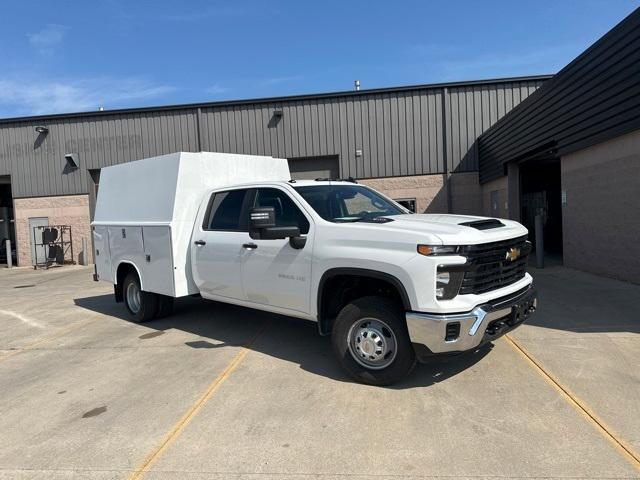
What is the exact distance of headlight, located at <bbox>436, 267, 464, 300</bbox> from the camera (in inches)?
152

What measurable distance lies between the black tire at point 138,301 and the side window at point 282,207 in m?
2.86

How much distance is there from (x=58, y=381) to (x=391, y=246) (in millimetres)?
3747

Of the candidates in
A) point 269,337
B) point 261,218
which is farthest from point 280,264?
point 269,337

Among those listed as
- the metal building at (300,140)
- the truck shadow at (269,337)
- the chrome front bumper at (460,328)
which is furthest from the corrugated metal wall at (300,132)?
the chrome front bumper at (460,328)

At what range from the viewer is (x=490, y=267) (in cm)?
416

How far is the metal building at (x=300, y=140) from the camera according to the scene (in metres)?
17.6

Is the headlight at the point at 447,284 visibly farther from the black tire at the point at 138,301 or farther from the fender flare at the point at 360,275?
the black tire at the point at 138,301

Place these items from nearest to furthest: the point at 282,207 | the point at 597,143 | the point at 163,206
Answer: the point at 282,207 → the point at 163,206 → the point at 597,143

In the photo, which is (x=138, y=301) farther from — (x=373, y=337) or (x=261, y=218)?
(x=373, y=337)

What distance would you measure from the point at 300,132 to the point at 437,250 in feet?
49.9

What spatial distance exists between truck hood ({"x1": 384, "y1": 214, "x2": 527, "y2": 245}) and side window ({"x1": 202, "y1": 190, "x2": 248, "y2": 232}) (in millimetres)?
2002

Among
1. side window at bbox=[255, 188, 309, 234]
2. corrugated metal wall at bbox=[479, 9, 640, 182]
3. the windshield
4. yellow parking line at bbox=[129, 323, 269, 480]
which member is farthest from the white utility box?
corrugated metal wall at bbox=[479, 9, 640, 182]

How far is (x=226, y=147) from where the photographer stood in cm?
1881

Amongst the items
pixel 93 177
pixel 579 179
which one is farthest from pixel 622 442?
pixel 93 177
